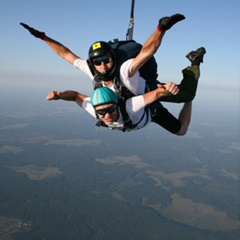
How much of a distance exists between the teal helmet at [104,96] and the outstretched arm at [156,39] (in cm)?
46

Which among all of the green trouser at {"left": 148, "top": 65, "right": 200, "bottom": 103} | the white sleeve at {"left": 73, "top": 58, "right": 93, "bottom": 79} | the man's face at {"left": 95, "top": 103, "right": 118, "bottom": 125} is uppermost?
the white sleeve at {"left": 73, "top": 58, "right": 93, "bottom": 79}

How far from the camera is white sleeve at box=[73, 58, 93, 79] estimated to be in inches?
170

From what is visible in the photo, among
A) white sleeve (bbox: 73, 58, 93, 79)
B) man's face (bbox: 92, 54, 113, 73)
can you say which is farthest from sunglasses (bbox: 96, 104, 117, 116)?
white sleeve (bbox: 73, 58, 93, 79)

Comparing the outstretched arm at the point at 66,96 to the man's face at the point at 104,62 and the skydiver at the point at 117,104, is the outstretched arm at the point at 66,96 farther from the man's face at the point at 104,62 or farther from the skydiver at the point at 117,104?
the man's face at the point at 104,62

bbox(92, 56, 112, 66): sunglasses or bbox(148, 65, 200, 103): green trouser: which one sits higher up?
bbox(92, 56, 112, 66): sunglasses

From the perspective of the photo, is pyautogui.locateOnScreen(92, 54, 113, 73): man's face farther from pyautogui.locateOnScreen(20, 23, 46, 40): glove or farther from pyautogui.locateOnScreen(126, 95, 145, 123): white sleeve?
pyautogui.locateOnScreen(20, 23, 46, 40): glove

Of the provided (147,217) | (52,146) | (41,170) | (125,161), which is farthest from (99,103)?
(52,146)

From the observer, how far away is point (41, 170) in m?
127

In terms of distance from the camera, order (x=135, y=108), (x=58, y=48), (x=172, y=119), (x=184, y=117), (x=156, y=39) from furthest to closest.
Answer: (x=184, y=117), (x=172, y=119), (x=58, y=48), (x=135, y=108), (x=156, y=39)

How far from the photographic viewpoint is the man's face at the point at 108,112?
12.4ft

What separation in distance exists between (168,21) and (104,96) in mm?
→ 1344

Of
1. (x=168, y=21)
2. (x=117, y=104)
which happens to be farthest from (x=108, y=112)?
(x=168, y=21)

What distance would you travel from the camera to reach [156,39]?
3.06 metres

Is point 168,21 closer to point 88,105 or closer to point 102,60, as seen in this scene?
point 102,60
